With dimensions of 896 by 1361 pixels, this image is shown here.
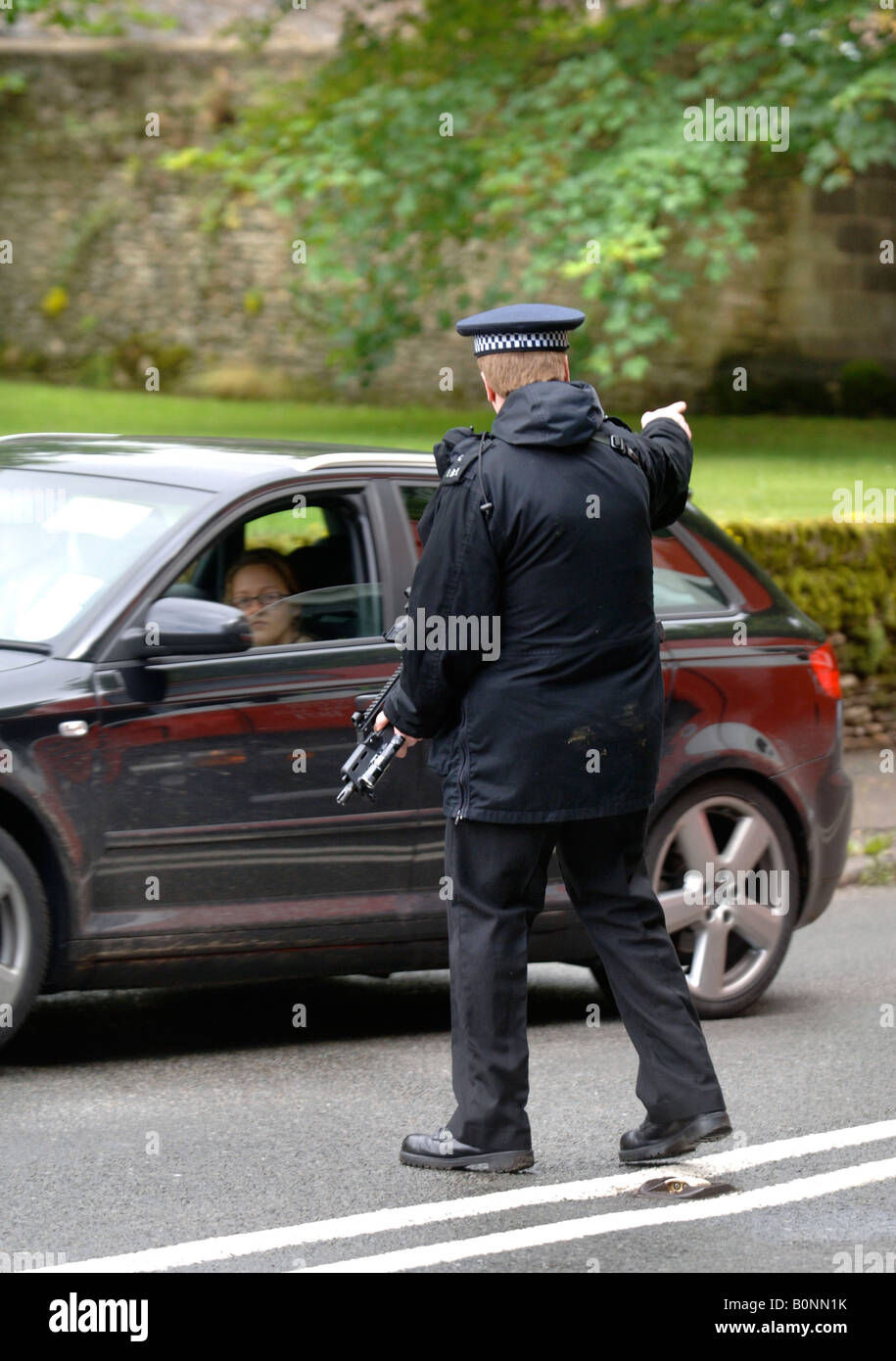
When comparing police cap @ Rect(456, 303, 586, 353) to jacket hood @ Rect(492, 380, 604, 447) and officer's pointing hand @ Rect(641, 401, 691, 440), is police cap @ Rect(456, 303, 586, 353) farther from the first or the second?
officer's pointing hand @ Rect(641, 401, 691, 440)

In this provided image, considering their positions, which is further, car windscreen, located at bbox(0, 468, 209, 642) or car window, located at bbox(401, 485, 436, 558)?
car window, located at bbox(401, 485, 436, 558)

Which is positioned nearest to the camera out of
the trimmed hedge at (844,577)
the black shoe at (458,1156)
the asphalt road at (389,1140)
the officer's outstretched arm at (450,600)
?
the asphalt road at (389,1140)

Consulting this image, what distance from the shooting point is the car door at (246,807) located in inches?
228

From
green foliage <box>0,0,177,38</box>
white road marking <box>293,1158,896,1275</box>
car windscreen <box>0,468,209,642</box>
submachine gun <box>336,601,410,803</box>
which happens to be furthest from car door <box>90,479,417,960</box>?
green foliage <box>0,0,177,38</box>

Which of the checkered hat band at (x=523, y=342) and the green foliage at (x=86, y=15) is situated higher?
the green foliage at (x=86, y=15)

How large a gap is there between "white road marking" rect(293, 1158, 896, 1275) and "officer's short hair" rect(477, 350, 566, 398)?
1.83 m

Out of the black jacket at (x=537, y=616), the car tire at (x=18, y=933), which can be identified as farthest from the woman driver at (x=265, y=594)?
the black jacket at (x=537, y=616)

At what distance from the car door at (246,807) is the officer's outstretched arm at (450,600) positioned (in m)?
1.29

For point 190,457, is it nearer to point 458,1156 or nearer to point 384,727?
point 384,727

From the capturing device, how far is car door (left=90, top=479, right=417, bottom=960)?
5793mm

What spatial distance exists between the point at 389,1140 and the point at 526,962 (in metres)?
0.77

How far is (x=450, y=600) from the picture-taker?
4633 millimetres

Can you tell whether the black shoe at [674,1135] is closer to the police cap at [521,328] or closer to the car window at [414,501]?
the police cap at [521,328]

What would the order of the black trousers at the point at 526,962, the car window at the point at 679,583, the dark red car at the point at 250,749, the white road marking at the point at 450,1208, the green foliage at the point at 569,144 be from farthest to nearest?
1. the green foliage at the point at 569,144
2. the car window at the point at 679,583
3. the dark red car at the point at 250,749
4. the black trousers at the point at 526,962
5. the white road marking at the point at 450,1208
